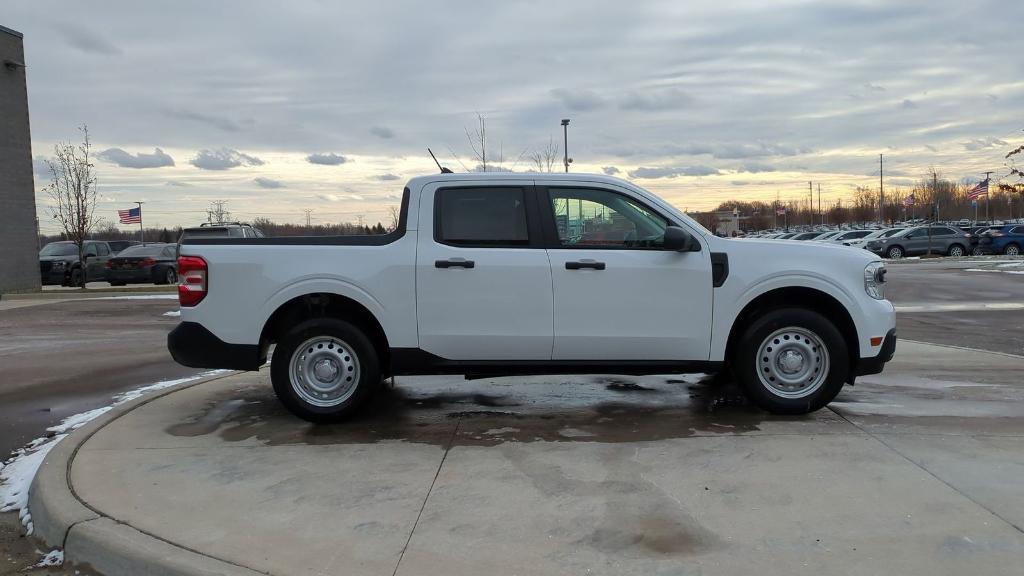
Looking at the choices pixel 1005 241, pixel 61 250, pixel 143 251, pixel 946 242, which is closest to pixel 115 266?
pixel 143 251

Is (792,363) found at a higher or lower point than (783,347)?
lower

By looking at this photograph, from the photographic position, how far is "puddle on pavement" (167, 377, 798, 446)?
17.5 feet

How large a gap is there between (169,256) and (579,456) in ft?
77.6

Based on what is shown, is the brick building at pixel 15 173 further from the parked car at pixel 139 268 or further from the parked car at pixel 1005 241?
the parked car at pixel 1005 241

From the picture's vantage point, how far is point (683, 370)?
5652 millimetres

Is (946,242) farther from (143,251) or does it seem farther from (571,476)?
(571,476)

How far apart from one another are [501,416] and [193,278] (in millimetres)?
2667

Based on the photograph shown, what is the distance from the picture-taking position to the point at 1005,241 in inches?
1426

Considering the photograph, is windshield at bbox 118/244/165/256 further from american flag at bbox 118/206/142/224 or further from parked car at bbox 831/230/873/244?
parked car at bbox 831/230/873/244

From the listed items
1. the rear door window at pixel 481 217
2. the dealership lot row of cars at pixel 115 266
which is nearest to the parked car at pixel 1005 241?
the dealership lot row of cars at pixel 115 266

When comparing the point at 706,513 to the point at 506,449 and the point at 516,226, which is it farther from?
the point at 516,226

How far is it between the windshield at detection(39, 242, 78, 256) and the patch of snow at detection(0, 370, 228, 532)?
22798mm

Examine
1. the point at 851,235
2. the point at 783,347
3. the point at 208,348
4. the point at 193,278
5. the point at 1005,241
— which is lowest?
the point at 783,347

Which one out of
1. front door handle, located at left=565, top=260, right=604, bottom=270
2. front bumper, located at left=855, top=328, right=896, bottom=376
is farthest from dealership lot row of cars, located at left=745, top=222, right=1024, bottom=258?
front door handle, located at left=565, top=260, right=604, bottom=270
